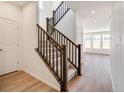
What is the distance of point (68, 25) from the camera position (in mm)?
5188

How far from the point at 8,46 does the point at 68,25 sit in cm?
296

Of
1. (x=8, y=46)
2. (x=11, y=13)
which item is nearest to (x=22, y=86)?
(x=8, y=46)

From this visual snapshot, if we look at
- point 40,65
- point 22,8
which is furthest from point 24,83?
point 22,8

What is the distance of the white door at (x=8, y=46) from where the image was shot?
3.61m

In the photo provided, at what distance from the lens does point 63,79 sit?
261 cm

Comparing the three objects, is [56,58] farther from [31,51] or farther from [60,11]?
[60,11]

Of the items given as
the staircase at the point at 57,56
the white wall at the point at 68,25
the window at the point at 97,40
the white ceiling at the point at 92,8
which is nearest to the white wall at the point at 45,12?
the staircase at the point at 57,56

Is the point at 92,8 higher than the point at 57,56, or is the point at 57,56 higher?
the point at 92,8

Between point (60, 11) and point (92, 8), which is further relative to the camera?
point (60, 11)

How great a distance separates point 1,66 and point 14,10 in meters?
2.22

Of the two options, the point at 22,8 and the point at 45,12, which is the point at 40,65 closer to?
the point at 22,8

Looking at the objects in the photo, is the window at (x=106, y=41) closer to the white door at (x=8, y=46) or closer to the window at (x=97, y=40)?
the window at (x=97, y=40)

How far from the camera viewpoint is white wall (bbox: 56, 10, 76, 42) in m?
5.09

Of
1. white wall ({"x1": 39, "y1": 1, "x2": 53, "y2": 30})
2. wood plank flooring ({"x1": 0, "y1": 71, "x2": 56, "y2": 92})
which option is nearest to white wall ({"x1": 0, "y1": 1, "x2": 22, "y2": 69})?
white wall ({"x1": 39, "y1": 1, "x2": 53, "y2": 30})
